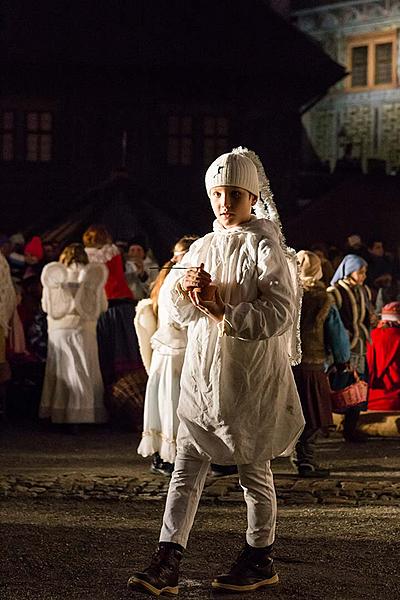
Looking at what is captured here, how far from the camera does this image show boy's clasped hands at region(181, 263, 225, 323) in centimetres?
622

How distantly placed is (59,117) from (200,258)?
2672cm

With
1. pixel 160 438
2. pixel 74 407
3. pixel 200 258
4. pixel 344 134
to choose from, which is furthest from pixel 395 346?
pixel 344 134

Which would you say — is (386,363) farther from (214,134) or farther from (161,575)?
(214,134)

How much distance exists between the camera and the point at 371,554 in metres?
7.31

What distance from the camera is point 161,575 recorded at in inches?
247

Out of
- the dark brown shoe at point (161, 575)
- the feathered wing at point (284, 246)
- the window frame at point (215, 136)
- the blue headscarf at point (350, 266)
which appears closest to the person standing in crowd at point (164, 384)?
the blue headscarf at point (350, 266)

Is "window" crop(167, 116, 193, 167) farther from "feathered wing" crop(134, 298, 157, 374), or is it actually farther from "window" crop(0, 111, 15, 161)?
"feathered wing" crop(134, 298, 157, 374)

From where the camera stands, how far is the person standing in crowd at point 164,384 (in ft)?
33.4

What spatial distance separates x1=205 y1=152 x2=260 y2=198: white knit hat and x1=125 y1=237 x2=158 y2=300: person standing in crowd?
900cm

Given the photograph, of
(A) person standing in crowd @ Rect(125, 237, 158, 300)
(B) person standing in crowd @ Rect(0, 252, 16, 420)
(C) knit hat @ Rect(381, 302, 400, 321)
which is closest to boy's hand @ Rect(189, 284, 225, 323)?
(B) person standing in crowd @ Rect(0, 252, 16, 420)

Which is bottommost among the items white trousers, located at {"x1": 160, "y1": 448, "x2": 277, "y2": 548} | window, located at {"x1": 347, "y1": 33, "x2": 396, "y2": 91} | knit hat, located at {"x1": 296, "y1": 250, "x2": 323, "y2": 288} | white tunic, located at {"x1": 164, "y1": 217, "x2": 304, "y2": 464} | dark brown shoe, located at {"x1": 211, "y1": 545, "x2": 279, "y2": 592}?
dark brown shoe, located at {"x1": 211, "y1": 545, "x2": 279, "y2": 592}

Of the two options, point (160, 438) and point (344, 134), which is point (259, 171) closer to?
point (160, 438)

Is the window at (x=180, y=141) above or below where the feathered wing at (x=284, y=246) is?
above

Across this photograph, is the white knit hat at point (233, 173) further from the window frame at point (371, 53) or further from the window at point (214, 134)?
the window frame at point (371, 53)
